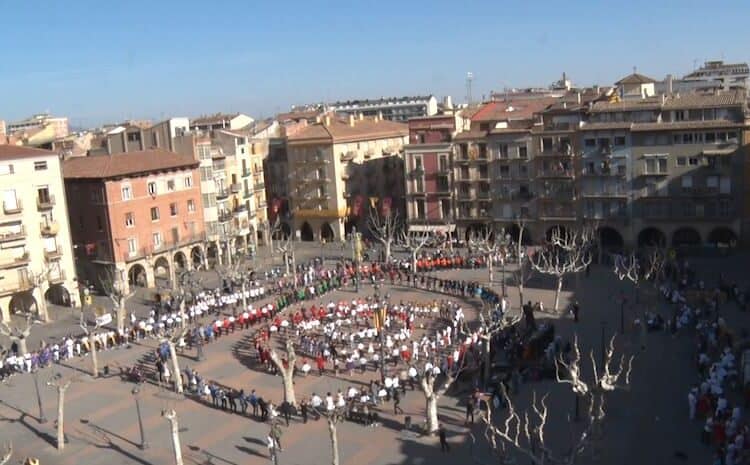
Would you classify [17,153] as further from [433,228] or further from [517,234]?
[517,234]

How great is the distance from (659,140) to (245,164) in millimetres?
40473

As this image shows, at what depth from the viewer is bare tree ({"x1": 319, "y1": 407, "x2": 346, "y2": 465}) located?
2745 centimetres

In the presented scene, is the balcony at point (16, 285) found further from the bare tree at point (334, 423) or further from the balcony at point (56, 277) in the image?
the bare tree at point (334, 423)

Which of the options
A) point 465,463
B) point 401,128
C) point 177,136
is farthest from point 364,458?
point 401,128

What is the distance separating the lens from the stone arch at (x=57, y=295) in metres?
63.2

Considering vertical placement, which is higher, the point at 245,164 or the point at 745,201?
the point at 245,164

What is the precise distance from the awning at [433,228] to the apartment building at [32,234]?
31.7 metres

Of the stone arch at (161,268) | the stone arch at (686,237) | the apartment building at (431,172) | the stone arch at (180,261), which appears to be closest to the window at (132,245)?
the stone arch at (161,268)

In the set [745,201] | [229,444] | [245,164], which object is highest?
[245,164]

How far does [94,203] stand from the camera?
217 ft

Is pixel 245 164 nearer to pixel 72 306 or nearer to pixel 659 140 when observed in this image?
pixel 72 306

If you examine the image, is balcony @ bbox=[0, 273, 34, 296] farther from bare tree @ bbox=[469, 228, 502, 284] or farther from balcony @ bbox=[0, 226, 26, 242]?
bare tree @ bbox=[469, 228, 502, 284]

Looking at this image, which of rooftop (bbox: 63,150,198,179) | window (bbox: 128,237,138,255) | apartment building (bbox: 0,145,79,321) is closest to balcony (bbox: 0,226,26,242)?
apartment building (bbox: 0,145,79,321)

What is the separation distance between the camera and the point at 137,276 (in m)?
69.7
